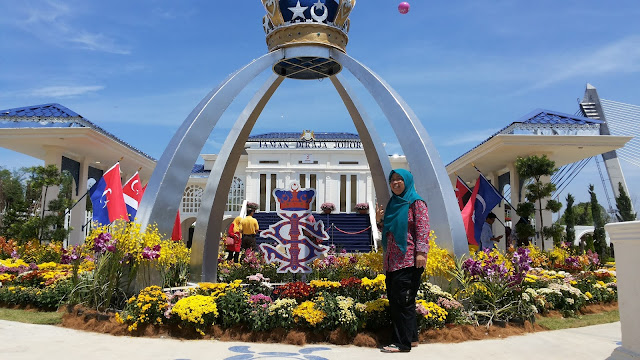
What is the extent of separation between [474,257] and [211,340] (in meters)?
3.49

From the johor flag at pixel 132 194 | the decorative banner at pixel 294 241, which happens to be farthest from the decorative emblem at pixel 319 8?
the johor flag at pixel 132 194

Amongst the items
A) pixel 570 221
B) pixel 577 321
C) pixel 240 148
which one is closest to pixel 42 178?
pixel 240 148

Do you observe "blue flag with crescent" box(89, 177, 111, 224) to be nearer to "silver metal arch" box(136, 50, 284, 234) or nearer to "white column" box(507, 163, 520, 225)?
"silver metal arch" box(136, 50, 284, 234)

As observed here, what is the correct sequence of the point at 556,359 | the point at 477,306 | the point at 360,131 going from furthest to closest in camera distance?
the point at 360,131
the point at 477,306
the point at 556,359

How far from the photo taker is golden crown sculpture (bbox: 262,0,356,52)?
25.7 ft

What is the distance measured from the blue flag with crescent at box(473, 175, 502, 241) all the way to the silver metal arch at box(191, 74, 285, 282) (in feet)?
20.5

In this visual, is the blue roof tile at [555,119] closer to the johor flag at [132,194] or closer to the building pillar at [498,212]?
the building pillar at [498,212]

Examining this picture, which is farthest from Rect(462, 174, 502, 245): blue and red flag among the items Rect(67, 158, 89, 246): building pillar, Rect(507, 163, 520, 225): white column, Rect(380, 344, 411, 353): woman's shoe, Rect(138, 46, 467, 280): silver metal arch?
Rect(67, 158, 89, 246): building pillar

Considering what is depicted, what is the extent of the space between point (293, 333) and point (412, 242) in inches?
59.6

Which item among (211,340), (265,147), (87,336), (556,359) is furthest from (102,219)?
(265,147)

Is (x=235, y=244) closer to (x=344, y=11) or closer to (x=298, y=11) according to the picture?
(x=298, y=11)

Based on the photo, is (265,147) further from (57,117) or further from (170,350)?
(170,350)

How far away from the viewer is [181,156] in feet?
21.8

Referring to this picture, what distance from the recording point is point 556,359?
13.2 ft
